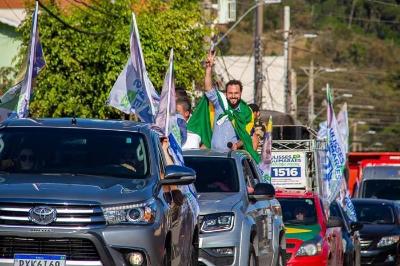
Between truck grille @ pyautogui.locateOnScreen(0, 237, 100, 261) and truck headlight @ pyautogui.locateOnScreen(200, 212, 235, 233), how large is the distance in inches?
146

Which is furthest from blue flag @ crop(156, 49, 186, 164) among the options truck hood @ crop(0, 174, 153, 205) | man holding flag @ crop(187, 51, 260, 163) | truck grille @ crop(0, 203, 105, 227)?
truck grille @ crop(0, 203, 105, 227)

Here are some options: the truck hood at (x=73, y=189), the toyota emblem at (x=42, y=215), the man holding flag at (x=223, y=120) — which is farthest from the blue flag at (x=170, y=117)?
the toyota emblem at (x=42, y=215)

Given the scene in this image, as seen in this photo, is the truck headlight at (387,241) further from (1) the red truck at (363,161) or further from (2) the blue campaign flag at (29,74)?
(1) the red truck at (363,161)

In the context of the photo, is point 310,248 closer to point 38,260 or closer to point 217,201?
point 217,201

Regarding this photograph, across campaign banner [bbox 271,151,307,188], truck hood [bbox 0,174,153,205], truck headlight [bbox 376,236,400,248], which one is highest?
truck hood [bbox 0,174,153,205]

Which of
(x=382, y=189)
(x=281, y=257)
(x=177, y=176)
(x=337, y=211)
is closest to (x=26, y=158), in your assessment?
(x=177, y=176)

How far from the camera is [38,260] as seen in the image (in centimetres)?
1073

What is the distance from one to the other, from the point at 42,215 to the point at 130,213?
2.30 ft

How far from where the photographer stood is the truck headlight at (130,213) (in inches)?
429

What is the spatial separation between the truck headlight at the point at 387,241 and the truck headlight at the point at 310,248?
7068mm

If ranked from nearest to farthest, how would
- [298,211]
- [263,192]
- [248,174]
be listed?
[263,192] → [248,174] → [298,211]

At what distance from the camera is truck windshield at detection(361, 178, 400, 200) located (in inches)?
1313

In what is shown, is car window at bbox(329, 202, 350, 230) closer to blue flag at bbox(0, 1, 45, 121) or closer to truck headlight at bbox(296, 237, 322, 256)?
truck headlight at bbox(296, 237, 322, 256)

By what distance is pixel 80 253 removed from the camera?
35.5 feet
